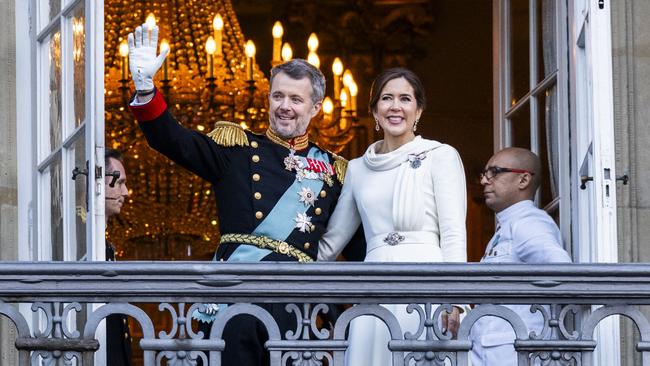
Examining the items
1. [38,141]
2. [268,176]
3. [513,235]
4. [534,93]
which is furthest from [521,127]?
[38,141]

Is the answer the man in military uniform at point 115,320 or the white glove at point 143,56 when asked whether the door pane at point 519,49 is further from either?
the white glove at point 143,56

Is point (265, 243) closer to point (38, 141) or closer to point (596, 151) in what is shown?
point (38, 141)

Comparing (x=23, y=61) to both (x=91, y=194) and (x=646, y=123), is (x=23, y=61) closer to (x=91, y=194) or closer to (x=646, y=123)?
(x=91, y=194)

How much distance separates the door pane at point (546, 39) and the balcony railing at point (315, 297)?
204 centimetres

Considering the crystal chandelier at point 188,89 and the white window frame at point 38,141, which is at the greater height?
the crystal chandelier at point 188,89

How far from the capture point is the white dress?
8523mm

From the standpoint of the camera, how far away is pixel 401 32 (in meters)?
15.0

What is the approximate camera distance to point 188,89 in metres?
12.0

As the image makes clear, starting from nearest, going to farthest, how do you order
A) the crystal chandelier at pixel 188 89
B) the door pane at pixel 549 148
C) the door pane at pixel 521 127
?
the door pane at pixel 549 148 < the door pane at pixel 521 127 < the crystal chandelier at pixel 188 89

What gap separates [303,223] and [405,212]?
0.44 m

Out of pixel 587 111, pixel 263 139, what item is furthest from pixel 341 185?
pixel 587 111

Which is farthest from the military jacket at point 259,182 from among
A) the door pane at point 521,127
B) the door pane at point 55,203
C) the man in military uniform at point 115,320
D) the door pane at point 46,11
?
the door pane at point 521,127

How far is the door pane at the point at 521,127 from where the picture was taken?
33.7 feet

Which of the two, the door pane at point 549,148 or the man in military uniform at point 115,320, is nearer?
the man in military uniform at point 115,320
